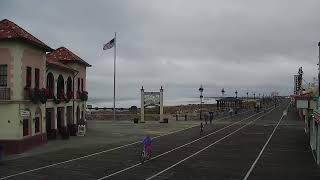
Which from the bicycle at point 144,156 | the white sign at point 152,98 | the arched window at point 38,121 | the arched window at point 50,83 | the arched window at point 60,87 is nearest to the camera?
the bicycle at point 144,156

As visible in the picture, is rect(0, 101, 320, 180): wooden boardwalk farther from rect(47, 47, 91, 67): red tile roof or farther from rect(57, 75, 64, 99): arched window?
rect(47, 47, 91, 67): red tile roof

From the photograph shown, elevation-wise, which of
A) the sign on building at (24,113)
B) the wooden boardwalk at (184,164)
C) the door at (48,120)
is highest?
the sign on building at (24,113)

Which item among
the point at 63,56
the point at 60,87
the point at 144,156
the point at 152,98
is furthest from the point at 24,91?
the point at 152,98

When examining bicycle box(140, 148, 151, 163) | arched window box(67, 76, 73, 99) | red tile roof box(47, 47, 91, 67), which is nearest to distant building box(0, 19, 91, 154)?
arched window box(67, 76, 73, 99)

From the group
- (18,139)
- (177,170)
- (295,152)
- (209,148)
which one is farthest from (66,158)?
(295,152)

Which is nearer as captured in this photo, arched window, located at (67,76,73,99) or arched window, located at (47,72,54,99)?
arched window, located at (47,72,54,99)

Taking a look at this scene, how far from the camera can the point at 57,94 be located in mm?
44250

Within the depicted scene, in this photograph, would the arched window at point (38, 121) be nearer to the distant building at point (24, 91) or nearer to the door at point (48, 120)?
the distant building at point (24, 91)

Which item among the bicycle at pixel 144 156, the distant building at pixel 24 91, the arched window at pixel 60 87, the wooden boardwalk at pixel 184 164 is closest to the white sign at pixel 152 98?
the arched window at pixel 60 87

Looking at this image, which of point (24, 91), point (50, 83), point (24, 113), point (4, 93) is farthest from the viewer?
point (50, 83)

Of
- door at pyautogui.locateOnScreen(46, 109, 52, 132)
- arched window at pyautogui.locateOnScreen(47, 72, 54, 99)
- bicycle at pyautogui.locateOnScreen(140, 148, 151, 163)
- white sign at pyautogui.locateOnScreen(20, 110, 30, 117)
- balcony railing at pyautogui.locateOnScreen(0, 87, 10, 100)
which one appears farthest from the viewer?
door at pyautogui.locateOnScreen(46, 109, 52, 132)

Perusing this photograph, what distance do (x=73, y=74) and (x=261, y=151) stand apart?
21.7 metres

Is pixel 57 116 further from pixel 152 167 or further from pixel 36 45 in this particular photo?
pixel 152 167

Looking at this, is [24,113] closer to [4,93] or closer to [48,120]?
[4,93]
